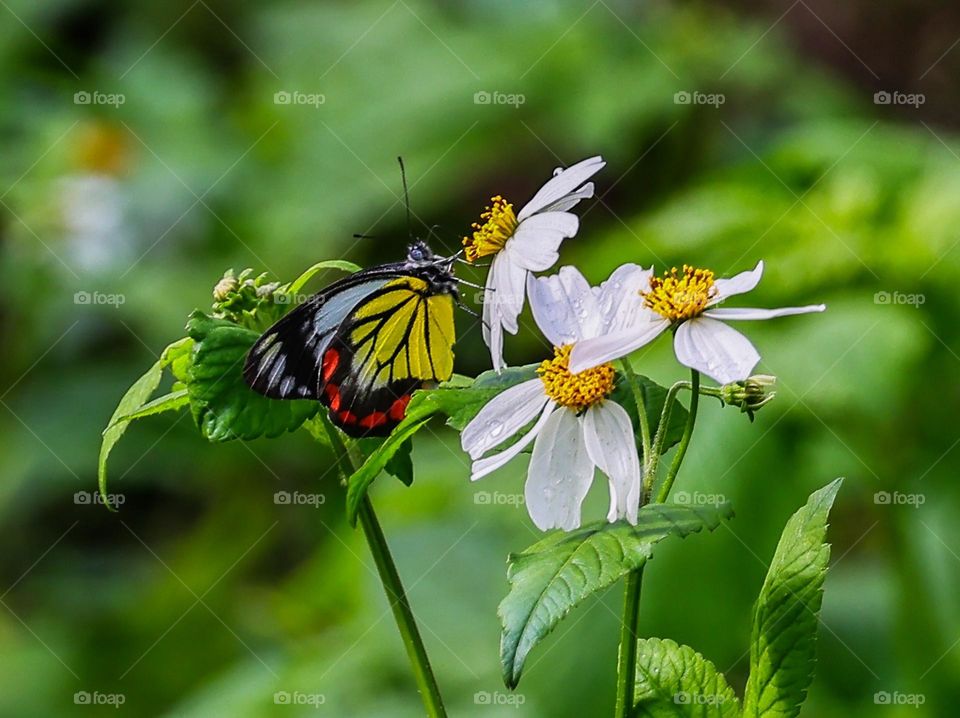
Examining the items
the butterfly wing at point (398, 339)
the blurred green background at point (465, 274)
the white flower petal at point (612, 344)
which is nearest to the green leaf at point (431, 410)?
the white flower petal at point (612, 344)

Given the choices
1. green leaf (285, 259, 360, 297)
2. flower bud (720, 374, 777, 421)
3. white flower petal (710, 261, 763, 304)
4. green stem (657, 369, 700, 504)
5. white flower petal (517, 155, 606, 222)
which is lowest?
green stem (657, 369, 700, 504)

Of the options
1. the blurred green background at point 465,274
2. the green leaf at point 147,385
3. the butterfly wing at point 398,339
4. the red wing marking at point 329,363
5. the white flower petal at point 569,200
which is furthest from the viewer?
the blurred green background at point 465,274

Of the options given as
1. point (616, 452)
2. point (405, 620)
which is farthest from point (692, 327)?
point (405, 620)

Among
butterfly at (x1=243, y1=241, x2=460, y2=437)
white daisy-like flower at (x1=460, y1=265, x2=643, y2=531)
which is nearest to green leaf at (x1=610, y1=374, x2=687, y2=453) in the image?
white daisy-like flower at (x1=460, y1=265, x2=643, y2=531)

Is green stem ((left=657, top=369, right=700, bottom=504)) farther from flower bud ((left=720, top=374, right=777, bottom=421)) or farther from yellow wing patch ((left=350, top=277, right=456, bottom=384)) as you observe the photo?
yellow wing patch ((left=350, top=277, right=456, bottom=384))

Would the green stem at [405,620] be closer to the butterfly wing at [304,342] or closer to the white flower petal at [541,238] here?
the butterfly wing at [304,342]

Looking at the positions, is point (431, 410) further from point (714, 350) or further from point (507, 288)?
point (714, 350)
